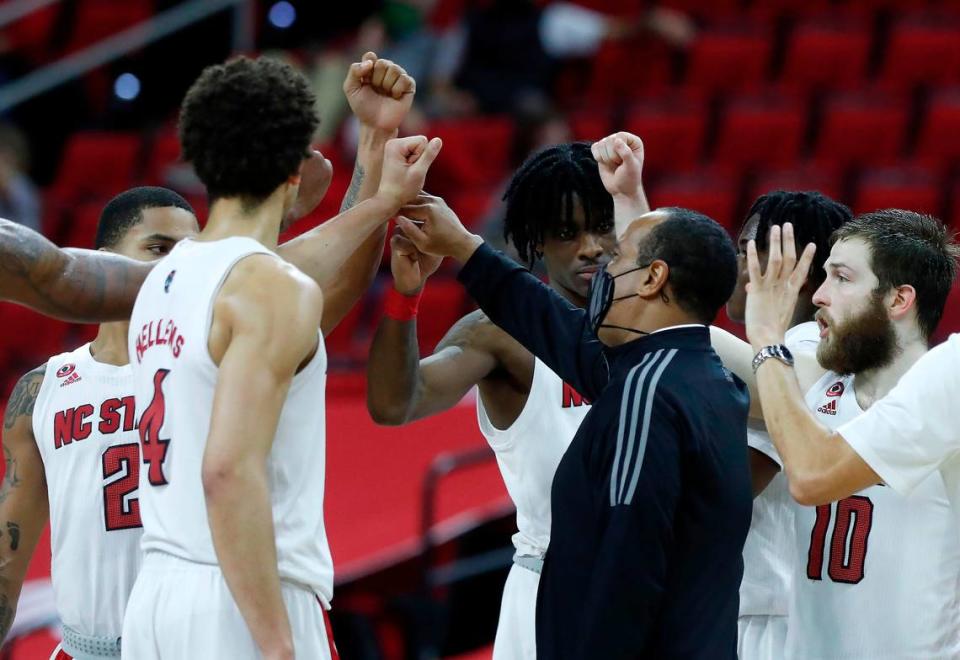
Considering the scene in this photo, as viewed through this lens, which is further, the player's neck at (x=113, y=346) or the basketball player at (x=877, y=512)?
the player's neck at (x=113, y=346)

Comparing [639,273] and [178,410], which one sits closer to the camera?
[178,410]

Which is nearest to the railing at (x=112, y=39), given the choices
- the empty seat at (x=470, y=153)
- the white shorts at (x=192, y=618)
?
the empty seat at (x=470, y=153)

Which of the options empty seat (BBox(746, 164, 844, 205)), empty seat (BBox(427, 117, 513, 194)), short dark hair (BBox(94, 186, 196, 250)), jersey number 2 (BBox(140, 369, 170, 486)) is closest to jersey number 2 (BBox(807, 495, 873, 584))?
jersey number 2 (BBox(140, 369, 170, 486))

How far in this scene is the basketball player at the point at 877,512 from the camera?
388 centimetres

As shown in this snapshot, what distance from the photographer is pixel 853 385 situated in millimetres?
4117

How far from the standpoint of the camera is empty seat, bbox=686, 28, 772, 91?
11.5 metres

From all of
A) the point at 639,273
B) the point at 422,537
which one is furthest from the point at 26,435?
the point at 422,537

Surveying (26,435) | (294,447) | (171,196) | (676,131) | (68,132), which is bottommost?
(294,447)

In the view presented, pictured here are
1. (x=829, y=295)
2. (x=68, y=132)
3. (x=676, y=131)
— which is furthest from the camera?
(x=68, y=132)

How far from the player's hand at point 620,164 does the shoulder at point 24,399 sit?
170 cm

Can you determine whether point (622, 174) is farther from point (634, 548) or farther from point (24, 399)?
point (24, 399)

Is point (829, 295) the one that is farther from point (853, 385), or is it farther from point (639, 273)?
point (639, 273)

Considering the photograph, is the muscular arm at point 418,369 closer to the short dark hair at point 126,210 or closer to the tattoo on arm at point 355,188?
the tattoo on arm at point 355,188

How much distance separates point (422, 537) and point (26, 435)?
2664mm
